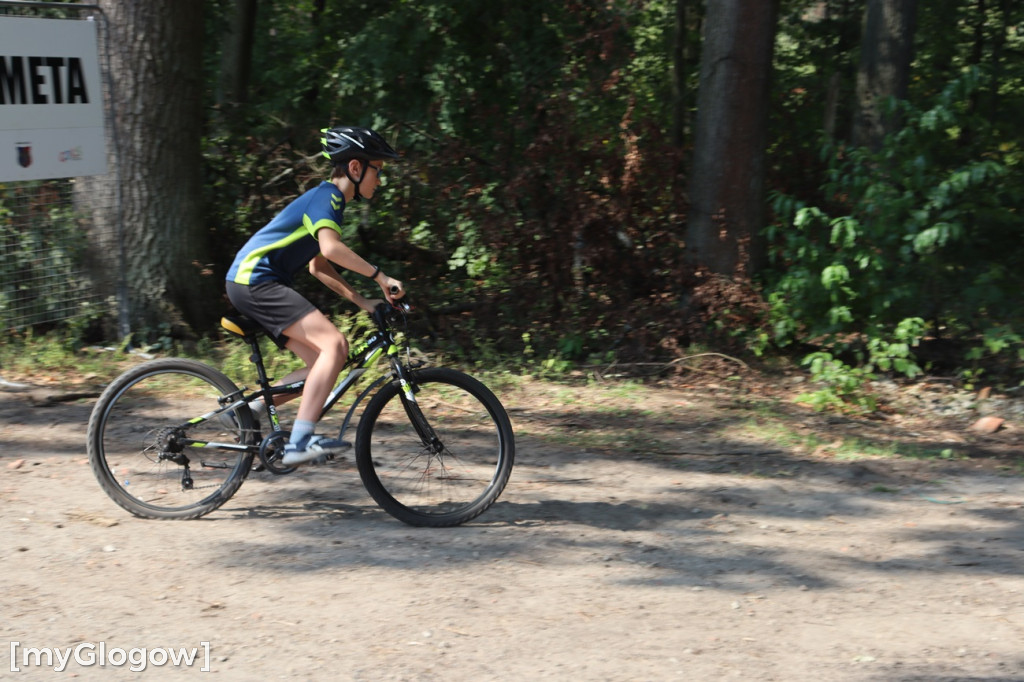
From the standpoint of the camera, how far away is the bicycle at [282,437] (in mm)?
5156

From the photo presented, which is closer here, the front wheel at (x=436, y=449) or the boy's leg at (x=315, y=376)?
the boy's leg at (x=315, y=376)

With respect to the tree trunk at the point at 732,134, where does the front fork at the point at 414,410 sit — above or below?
below

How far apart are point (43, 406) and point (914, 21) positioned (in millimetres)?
8925

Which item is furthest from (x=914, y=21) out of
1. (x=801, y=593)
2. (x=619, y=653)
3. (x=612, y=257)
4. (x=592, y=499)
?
(x=619, y=653)

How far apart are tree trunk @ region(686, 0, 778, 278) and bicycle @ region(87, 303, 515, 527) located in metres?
4.28

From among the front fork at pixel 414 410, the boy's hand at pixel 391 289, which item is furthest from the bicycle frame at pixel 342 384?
the boy's hand at pixel 391 289

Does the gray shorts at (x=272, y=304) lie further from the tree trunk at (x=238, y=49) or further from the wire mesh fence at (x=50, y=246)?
the tree trunk at (x=238, y=49)

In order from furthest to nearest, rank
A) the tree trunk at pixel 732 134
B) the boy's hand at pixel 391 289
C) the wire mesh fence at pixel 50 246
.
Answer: the tree trunk at pixel 732 134
the wire mesh fence at pixel 50 246
the boy's hand at pixel 391 289

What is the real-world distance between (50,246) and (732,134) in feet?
19.3

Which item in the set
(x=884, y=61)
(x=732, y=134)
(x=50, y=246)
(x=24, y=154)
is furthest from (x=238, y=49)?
(x=884, y=61)

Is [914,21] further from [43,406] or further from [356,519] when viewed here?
[43,406]

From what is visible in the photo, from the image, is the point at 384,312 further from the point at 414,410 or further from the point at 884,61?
the point at 884,61

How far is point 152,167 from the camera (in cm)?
860

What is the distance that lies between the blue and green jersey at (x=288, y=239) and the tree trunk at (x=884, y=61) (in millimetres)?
7041
